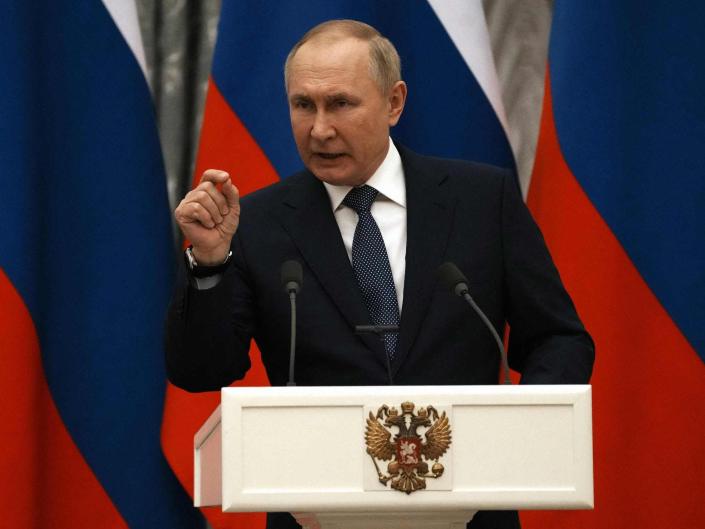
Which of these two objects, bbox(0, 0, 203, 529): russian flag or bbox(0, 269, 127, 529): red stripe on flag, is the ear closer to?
bbox(0, 0, 203, 529): russian flag

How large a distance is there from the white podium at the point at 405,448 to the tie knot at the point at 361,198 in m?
0.75

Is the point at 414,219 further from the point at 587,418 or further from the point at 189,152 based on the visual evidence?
the point at 189,152

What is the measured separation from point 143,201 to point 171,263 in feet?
0.63

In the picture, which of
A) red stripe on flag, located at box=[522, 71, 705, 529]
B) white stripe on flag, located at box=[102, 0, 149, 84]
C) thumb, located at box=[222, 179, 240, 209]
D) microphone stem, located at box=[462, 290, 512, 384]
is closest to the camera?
microphone stem, located at box=[462, 290, 512, 384]

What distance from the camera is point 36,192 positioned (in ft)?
10.7

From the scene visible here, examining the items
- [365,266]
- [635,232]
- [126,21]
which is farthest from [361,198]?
[126,21]

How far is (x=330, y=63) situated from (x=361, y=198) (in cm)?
26

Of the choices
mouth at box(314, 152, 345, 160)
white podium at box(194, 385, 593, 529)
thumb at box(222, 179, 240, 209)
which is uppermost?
mouth at box(314, 152, 345, 160)

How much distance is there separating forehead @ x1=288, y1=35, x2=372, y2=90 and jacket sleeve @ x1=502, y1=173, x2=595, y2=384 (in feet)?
1.25

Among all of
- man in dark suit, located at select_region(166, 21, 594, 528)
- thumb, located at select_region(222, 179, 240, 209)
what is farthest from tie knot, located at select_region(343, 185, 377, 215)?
thumb, located at select_region(222, 179, 240, 209)

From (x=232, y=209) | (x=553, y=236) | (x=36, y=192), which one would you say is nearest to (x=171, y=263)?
(x=36, y=192)

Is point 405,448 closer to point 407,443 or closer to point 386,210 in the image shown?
point 407,443

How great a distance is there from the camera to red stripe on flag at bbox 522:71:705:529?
315cm

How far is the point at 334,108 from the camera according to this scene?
2238 mm
